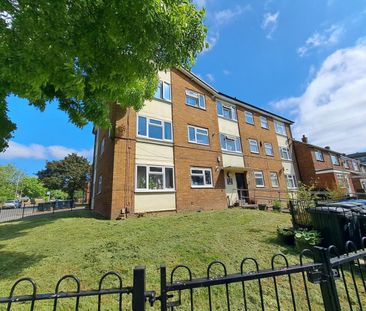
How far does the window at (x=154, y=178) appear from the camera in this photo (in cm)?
1280

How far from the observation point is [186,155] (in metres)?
15.3

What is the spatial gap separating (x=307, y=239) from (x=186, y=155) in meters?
9.89

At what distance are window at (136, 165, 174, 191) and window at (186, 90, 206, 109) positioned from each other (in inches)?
252

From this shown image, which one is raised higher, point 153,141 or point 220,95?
point 220,95

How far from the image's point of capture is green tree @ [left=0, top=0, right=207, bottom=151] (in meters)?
2.86

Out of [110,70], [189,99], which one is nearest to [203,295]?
[110,70]

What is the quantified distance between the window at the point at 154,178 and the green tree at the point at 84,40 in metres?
9.48

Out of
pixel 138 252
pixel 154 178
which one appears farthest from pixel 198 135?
pixel 138 252

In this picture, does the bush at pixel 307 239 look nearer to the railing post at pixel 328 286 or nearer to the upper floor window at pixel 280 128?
the railing post at pixel 328 286

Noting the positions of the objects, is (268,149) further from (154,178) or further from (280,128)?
(154,178)

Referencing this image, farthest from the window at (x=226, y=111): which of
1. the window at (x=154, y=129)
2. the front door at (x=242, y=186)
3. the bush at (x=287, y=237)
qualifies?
the bush at (x=287, y=237)

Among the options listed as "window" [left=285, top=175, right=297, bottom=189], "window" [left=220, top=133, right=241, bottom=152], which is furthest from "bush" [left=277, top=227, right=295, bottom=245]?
"window" [left=285, top=175, right=297, bottom=189]

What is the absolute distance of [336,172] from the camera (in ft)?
83.1

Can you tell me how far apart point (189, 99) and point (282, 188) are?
13.9 metres
